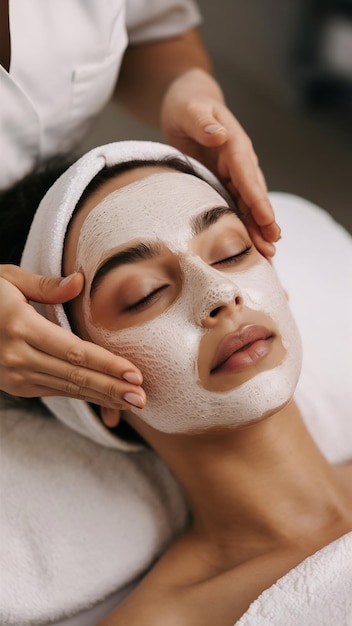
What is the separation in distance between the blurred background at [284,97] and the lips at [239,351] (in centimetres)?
130

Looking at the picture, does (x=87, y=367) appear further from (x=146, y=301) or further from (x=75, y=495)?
(x=75, y=495)

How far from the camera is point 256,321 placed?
1.04 metres

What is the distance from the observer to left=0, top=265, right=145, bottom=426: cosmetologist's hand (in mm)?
917

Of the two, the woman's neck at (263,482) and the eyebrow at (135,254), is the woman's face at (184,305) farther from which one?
the woman's neck at (263,482)

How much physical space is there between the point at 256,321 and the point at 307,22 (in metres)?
1.34

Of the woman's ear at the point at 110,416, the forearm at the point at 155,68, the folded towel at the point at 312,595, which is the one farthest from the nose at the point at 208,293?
the forearm at the point at 155,68

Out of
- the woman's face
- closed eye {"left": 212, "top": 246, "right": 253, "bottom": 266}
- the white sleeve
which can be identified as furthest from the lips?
the white sleeve

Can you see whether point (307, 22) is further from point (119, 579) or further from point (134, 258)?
point (119, 579)

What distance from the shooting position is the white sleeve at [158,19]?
58.8 inches

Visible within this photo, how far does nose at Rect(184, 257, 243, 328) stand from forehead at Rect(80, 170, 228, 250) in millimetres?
46

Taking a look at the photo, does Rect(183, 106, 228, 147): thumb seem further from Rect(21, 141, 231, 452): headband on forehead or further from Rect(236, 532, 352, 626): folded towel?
Rect(236, 532, 352, 626): folded towel

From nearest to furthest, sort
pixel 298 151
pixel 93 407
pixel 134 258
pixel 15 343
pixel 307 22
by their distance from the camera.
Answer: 1. pixel 15 343
2. pixel 134 258
3. pixel 93 407
4. pixel 307 22
5. pixel 298 151

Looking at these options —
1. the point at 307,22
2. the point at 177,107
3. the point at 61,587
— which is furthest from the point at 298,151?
the point at 61,587

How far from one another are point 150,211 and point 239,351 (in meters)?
0.23
